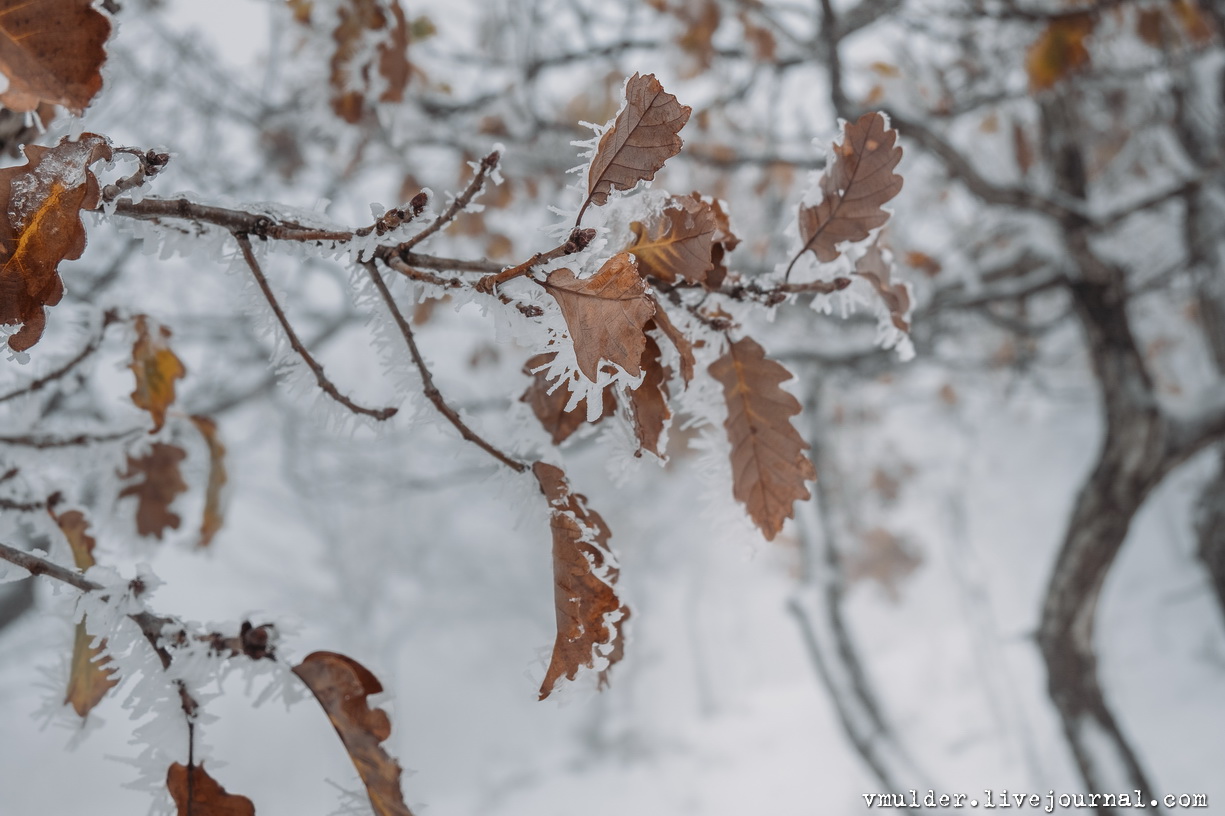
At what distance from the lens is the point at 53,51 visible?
41cm

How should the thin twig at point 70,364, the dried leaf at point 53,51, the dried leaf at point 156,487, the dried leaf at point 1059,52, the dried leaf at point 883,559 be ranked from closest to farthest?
1. the dried leaf at point 53,51
2. the thin twig at point 70,364
3. the dried leaf at point 156,487
4. the dried leaf at point 1059,52
5. the dried leaf at point 883,559

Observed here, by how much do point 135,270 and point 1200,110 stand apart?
15.4ft

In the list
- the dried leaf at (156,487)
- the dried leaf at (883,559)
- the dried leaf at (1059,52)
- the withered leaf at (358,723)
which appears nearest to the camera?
the withered leaf at (358,723)

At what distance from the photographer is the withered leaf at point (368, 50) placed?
3.96ft

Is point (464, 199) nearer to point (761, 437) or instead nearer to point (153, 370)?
point (761, 437)

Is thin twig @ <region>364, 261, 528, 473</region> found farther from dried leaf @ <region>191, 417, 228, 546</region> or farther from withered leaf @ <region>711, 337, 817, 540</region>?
dried leaf @ <region>191, 417, 228, 546</region>

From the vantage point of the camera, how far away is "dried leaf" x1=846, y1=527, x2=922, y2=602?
9602 mm

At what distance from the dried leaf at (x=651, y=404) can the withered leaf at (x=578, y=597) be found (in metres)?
0.09

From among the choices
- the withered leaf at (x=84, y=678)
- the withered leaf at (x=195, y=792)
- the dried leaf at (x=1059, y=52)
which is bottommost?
the withered leaf at (x=195, y=792)

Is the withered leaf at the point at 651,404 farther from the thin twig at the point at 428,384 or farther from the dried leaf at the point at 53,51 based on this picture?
the dried leaf at the point at 53,51

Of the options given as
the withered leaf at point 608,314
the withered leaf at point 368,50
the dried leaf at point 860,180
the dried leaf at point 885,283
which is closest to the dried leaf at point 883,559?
the withered leaf at point 368,50

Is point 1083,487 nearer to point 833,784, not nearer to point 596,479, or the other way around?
point 833,784

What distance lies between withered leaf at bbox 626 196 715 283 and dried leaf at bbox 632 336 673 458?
0.06 metres

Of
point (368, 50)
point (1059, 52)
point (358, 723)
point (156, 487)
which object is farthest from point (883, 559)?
point (358, 723)
